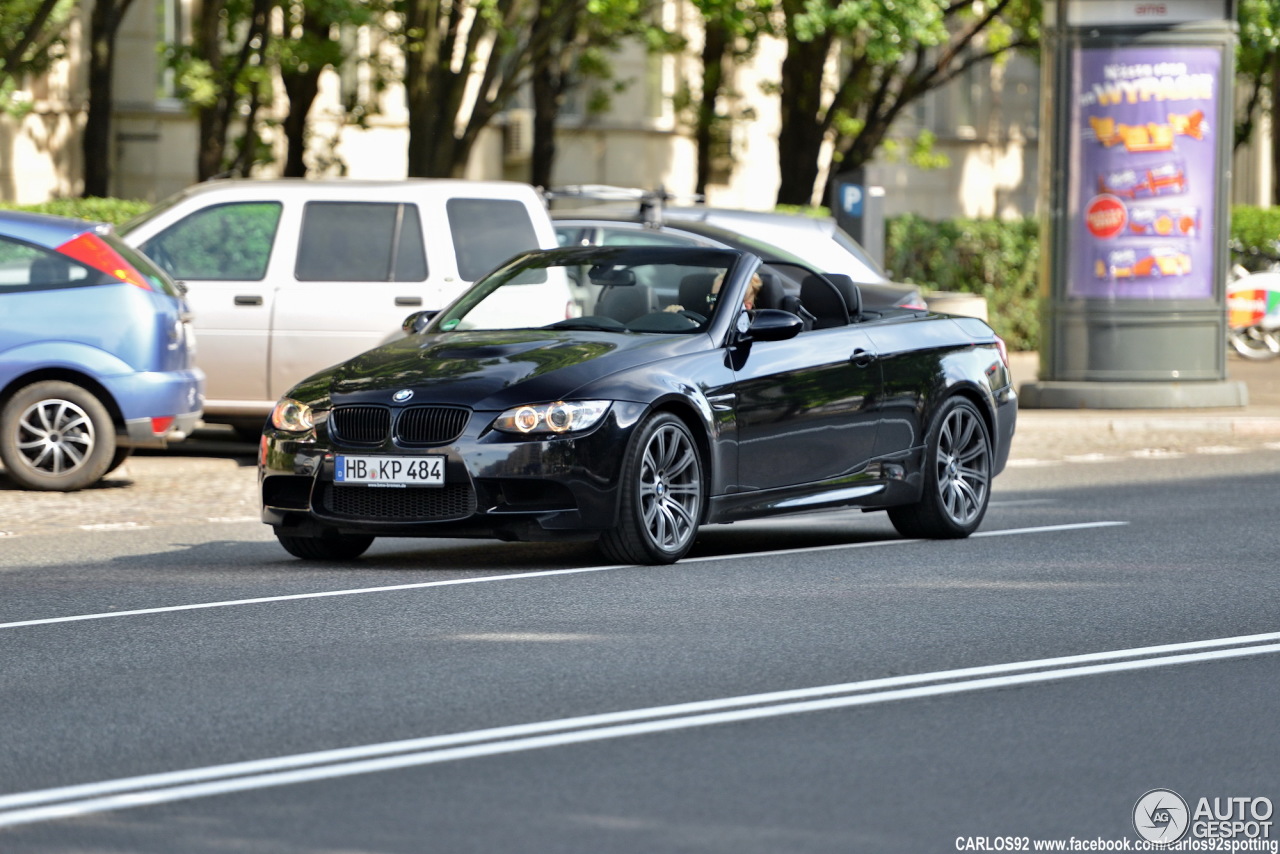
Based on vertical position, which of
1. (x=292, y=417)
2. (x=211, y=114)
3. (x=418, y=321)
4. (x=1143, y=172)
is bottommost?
(x=292, y=417)

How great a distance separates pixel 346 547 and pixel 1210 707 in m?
4.73

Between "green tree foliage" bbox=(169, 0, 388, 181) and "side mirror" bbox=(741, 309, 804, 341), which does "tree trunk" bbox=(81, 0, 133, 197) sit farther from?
"side mirror" bbox=(741, 309, 804, 341)

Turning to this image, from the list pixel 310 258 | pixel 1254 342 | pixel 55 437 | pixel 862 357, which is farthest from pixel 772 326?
pixel 1254 342

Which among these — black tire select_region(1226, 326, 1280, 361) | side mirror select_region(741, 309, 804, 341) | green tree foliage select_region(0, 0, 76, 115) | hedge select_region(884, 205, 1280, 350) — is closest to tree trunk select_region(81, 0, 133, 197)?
green tree foliage select_region(0, 0, 76, 115)

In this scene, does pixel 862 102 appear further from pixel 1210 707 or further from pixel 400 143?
pixel 1210 707

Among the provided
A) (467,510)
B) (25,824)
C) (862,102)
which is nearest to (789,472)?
(467,510)

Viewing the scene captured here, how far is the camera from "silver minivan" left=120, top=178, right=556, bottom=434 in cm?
1527

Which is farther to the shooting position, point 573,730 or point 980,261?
point 980,261

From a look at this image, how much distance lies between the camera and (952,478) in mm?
11586

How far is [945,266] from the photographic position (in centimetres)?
2709

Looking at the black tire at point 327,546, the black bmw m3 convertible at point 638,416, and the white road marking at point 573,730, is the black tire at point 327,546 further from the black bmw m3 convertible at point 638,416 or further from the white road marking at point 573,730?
the white road marking at point 573,730

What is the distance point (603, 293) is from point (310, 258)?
16.3 ft

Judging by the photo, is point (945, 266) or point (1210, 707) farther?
point (945, 266)

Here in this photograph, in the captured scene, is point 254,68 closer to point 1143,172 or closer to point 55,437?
point 1143,172
